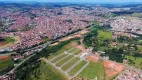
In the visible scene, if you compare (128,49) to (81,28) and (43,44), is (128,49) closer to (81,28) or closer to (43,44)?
(43,44)

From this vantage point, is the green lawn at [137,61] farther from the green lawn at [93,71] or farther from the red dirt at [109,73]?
the green lawn at [93,71]

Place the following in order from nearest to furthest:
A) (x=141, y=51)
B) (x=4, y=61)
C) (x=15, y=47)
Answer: (x=4, y=61), (x=141, y=51), (x=15, y=47)

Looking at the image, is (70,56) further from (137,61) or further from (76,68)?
(137,61)

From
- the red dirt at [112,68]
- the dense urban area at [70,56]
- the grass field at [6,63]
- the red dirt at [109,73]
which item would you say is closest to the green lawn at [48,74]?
the dense urban area at [70,56]

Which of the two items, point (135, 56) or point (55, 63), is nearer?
point (55, 63)

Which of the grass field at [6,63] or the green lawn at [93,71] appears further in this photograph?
the grass field at [6,63]

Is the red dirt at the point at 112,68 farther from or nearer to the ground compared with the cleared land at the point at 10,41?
farther from the ground

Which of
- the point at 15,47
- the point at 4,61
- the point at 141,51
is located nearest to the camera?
the point at 4,61

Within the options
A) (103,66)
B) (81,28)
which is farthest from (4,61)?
(81,28)

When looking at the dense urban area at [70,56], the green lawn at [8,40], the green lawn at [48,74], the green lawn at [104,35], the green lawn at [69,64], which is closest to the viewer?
the green lawn at [48,74]
